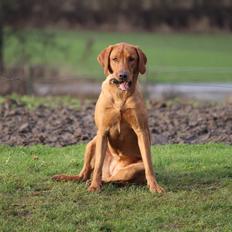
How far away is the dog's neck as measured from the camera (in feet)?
28.6

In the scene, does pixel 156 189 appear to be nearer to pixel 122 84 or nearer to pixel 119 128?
pixel 119 128

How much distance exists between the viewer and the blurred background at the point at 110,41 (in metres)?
26.4

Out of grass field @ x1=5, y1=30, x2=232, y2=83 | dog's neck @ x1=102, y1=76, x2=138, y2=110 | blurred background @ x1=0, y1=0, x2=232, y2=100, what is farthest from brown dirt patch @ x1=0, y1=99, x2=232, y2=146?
grass field @ x1=5, y1=30, x2=232, y2=83

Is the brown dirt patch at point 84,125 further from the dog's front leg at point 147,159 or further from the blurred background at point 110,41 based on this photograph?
the blurred background at point 110,41

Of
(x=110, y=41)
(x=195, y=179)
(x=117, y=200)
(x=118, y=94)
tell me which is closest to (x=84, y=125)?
(x=195, y=179)

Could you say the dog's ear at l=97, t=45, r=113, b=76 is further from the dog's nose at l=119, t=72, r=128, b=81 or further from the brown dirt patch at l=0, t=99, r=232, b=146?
the brown dirt patch at l=0, t=99, r=232, b=146

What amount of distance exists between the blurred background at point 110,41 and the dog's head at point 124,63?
1202 cm

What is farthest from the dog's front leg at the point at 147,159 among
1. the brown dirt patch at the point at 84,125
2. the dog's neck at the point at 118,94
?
the brown dirt patch at the point at 84,125

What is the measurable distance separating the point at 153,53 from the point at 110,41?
313cm

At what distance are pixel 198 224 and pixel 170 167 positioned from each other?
240cm

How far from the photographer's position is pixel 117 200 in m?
8.26

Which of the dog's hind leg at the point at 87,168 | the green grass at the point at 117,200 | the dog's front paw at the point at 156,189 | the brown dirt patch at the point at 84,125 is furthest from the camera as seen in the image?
the brown dirt patch at the point at 84,125

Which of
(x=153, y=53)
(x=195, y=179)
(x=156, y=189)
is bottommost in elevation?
(x=153, y=53)

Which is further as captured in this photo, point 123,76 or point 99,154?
point 99,154
